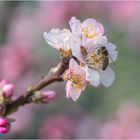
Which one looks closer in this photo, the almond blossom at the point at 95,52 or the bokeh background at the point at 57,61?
the almond blossom at the point at 95,52

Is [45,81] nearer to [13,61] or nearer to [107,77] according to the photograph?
[107,77]

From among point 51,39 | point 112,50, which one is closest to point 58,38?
point 51,39

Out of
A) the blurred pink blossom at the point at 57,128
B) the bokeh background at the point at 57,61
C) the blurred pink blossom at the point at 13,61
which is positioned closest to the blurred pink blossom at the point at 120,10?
the bokeh background at the point at 57,61

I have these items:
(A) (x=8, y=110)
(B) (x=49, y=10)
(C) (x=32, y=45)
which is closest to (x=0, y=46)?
(C) (x=32, y=45)

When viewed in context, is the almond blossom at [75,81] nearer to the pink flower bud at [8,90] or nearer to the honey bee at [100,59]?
the honey bee at [100,59]

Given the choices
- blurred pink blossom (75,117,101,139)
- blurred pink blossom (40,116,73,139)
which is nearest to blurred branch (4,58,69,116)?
blurred pink blossom (40,116,73,139)

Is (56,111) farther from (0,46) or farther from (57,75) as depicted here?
(57,75)
